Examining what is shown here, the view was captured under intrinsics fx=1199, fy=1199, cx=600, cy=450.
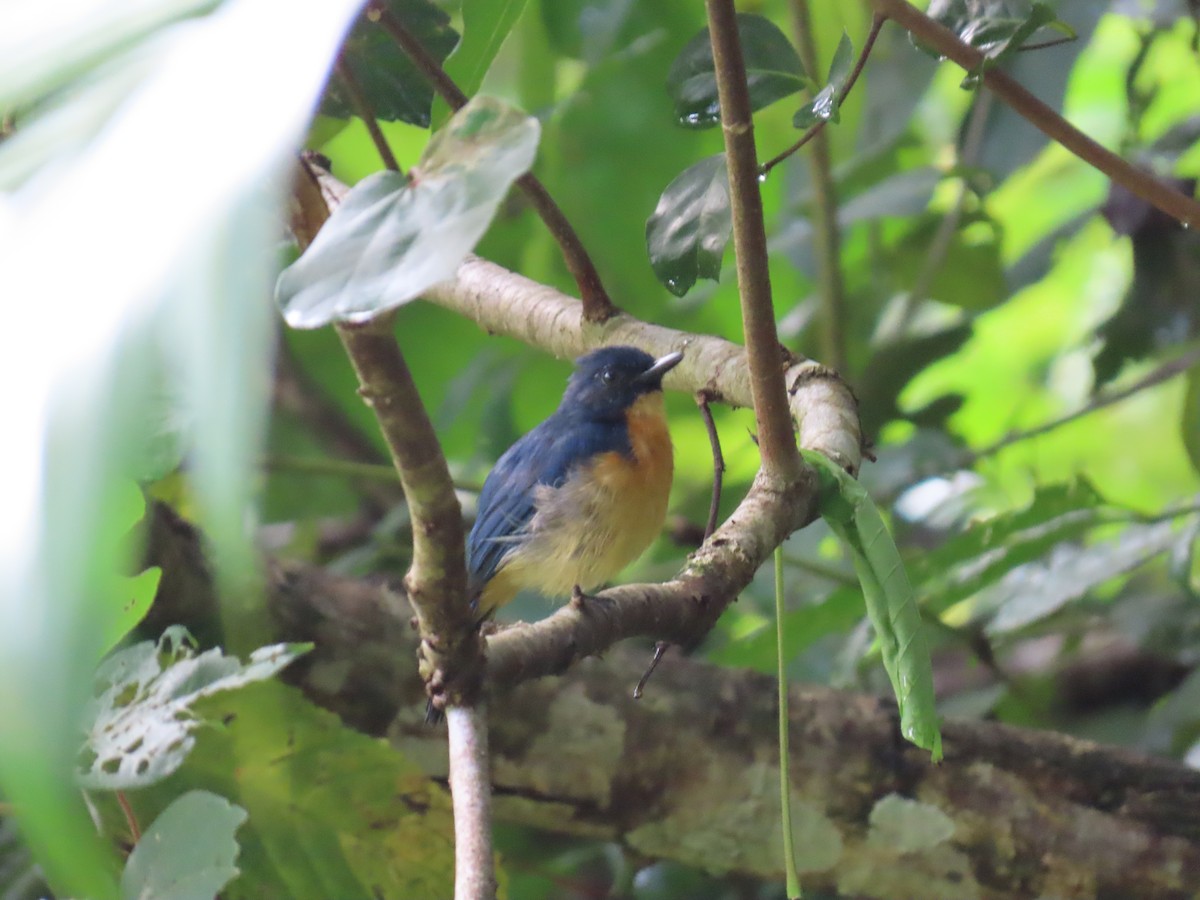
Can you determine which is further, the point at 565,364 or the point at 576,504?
the point at 565,364

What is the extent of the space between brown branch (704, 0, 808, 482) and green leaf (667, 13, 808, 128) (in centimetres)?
50

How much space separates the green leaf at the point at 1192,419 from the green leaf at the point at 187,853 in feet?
8.16

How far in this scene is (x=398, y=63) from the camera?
2098 millimetres

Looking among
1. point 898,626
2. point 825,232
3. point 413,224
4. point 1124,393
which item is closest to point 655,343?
point 898,626

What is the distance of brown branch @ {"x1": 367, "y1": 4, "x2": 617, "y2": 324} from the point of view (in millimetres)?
1546

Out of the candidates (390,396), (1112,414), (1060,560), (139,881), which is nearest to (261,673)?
(139,881)

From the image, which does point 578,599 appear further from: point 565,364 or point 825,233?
point 565,364

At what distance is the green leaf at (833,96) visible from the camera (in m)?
1.57

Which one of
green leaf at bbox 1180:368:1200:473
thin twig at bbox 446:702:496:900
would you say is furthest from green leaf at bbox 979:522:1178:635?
thin twig at bbox 446:702:496:900

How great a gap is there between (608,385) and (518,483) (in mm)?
376

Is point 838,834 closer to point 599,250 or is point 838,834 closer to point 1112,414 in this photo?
point 599,250

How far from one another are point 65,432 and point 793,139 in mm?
3578

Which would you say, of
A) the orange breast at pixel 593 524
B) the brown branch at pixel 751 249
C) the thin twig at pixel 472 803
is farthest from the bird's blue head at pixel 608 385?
the thin twig at pixel 472 803

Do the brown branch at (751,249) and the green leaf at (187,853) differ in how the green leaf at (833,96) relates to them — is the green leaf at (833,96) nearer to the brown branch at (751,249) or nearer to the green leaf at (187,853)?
the brown branch at (751,249)
